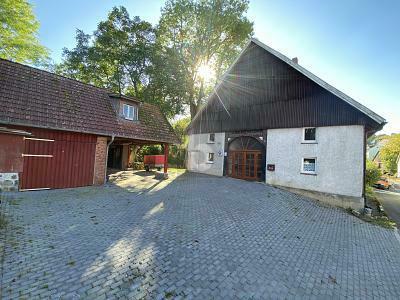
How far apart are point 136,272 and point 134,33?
97.0ft

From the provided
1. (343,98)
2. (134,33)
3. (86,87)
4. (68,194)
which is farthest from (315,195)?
(134,33)

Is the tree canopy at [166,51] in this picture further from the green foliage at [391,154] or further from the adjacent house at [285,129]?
the green foliage at [391,154]

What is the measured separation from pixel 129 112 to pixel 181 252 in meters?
11.4

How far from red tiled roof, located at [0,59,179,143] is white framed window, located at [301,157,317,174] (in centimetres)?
951

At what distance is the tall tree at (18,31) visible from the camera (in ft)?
64.5

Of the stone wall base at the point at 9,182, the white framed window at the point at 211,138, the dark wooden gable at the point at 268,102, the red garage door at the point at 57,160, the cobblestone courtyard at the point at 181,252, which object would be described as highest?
the dark wooden gable at the point at 268,102

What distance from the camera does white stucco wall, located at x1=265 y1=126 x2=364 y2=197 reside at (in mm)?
12398

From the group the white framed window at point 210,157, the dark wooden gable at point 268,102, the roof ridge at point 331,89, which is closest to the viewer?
the roof ridge at point 331,89

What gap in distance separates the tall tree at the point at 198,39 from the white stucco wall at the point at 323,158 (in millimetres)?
14927

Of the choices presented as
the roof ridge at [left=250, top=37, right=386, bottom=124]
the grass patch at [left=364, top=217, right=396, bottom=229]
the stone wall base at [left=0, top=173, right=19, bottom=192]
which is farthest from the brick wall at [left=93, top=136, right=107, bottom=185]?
the grass patch at [left=364, top=217, right=396, bottom=229]

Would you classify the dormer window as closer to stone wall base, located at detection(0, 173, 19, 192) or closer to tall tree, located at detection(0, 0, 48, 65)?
stone wall base, located at detection(0, 173, 19, 192)

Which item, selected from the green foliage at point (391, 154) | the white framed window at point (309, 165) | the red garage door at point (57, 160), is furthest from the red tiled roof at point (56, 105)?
the green foliage at point (391, 154)

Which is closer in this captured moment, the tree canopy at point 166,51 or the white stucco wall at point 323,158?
the white stucco wall at point 323,158

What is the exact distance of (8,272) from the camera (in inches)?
155
